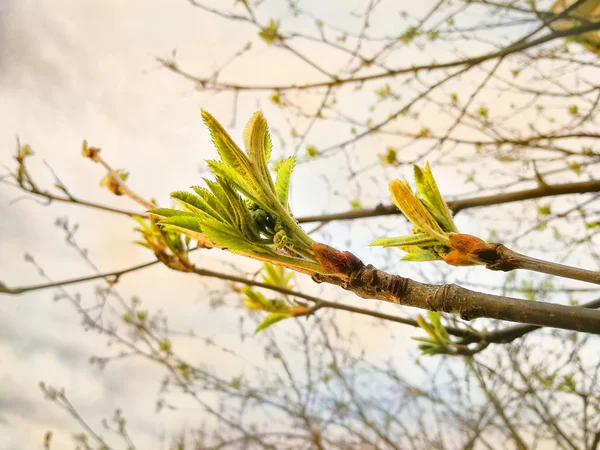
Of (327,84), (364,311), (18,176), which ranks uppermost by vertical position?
(327,84)

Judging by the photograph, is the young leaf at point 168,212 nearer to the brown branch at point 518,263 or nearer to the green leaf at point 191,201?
the green leaf at point 191,201

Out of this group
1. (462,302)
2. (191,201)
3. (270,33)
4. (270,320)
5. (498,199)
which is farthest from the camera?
(270,33)

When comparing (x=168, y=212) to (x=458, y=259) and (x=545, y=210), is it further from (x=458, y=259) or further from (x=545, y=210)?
(x=545, y=210)

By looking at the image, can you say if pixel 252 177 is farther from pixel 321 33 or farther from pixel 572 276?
pixel 321 33

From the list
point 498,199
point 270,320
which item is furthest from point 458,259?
point 498,199

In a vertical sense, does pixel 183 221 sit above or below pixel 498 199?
below

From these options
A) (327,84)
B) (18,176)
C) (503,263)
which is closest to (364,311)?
(503,263)
